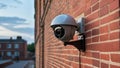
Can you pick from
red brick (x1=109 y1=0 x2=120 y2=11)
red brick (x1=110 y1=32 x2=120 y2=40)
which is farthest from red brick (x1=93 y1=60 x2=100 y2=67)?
red brick (x1=109 y1=0 x2=120 y2=11)

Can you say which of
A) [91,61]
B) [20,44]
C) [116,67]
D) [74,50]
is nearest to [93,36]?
[91,61]

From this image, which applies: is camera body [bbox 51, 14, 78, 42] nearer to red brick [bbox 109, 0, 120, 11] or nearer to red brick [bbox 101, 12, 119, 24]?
red brick [bbox 101, 12, 119, 24]

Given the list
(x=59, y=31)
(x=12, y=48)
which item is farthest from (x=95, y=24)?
(x=12, y=48)

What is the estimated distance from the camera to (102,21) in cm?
197

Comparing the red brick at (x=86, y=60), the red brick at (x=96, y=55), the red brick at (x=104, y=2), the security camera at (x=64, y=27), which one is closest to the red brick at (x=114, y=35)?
the red brick at (x=104, y=2)

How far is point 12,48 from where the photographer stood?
240 feet

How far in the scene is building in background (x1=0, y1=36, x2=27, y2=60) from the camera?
72438 mm

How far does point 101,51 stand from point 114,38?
0.26m

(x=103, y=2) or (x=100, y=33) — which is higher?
(x=103, y=2)

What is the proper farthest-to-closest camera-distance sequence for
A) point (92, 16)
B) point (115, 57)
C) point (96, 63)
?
point (92, 16) < point (96, 63) < point (115, 57)

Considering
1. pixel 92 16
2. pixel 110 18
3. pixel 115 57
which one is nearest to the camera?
pixel 115 57

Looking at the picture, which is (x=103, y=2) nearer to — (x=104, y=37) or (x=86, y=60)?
(x=104, y=37)

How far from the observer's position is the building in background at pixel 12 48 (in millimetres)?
72438

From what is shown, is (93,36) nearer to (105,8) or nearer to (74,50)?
(105,8)
